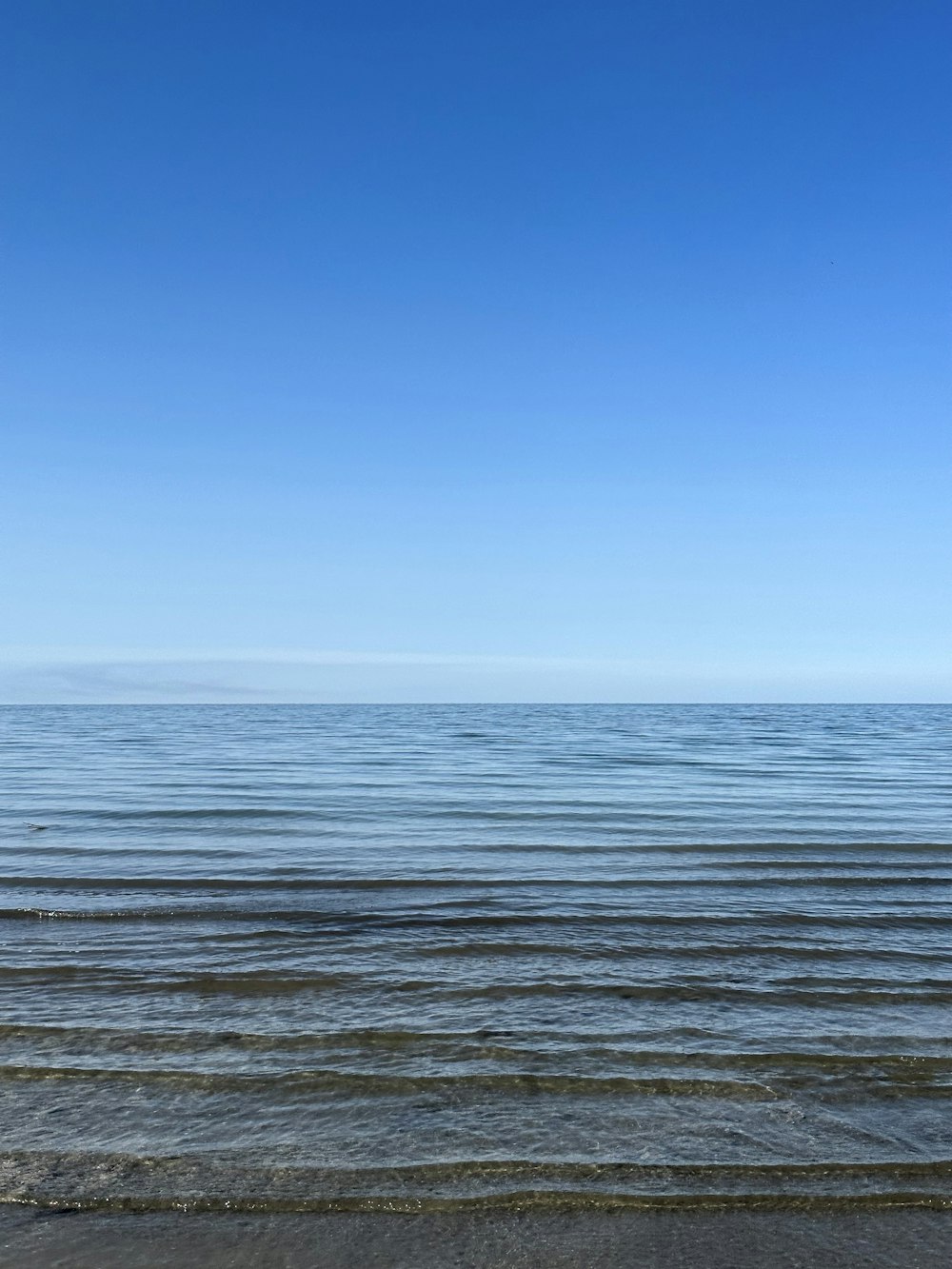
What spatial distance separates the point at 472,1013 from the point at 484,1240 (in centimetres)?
313

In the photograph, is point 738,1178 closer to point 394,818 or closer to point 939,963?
point 939,963

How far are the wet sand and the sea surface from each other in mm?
165

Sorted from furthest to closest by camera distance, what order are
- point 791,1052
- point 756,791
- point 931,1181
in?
1. point 756,791
2. point 791,1052
3. point 931,1181

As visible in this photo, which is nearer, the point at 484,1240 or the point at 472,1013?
the point at 484,1240

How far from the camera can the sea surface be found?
16.4 feet

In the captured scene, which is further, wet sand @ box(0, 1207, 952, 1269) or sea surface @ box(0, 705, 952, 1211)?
sea surface @ box(0, 705, 952, 1211)

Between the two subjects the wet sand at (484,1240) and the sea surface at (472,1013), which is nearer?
the wet sand at (484,1240)

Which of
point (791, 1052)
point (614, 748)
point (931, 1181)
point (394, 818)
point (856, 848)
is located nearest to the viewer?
point (931, 1181)

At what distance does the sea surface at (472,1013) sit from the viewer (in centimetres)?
501

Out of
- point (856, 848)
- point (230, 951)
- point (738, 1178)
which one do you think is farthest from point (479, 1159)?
point (856, 848)

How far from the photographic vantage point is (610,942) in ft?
31.9

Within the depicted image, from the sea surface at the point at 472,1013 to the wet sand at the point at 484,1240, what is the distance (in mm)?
165

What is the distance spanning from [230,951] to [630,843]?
27.1 feet

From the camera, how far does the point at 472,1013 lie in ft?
24.6
